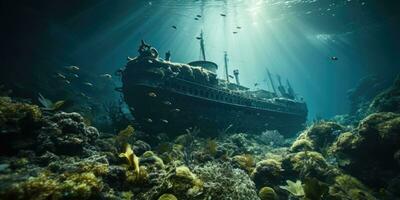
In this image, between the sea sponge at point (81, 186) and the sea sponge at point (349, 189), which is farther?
the sea sponge at point (349, 189)

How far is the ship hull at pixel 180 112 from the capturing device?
16.9 meters

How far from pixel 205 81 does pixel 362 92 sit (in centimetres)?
3987

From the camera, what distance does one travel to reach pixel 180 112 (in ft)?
58.9

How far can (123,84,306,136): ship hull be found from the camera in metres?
16.9

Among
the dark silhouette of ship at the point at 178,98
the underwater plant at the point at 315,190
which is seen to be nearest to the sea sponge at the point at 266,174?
the underwater plant at the point at 315,190

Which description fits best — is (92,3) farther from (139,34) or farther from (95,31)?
(139,34)

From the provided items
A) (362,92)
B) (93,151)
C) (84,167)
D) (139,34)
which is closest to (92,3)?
(139,34)

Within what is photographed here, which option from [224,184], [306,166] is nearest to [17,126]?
[224,184]

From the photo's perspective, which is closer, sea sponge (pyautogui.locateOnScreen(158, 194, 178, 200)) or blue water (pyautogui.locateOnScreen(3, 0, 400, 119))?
sea sponge (pyautogui.locateOnScreen(158, 194, 178, 200))

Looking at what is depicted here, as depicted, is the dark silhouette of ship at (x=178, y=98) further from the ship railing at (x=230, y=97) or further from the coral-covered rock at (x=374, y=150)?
the coral-covered rock at (x=374, y=150)

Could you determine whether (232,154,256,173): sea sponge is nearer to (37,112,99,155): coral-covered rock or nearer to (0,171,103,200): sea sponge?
(37,112,99,155): coral-covered rock

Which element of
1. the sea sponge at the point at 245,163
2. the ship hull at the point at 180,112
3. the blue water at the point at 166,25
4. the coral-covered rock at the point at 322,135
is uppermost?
the blue water at the point at 166,25

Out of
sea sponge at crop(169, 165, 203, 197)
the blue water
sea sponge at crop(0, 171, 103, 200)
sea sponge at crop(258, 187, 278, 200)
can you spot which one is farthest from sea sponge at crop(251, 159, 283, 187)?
the blue water

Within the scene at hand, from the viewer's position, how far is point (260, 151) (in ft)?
55.5
